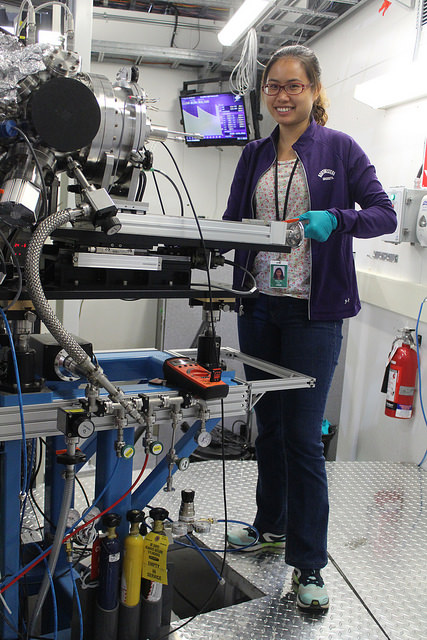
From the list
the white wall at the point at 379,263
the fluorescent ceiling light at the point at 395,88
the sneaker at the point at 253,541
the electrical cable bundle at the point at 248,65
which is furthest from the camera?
the electrical cable bundle at the point at 248,65

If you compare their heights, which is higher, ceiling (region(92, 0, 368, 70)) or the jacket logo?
ceiling (region(92, 0, 368, 70))

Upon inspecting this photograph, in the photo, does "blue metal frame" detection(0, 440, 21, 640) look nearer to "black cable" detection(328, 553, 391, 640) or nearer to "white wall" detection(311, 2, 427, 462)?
"black cable" detection(328, 553, 391, 640)

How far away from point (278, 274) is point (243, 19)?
7.75ft

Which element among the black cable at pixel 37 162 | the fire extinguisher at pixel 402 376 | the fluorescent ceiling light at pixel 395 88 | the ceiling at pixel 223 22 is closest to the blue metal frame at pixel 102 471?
the black cable at pixel 37 162

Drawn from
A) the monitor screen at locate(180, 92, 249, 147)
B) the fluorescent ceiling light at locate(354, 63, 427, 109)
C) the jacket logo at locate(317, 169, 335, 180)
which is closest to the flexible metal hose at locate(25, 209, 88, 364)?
the jacket logo at locate(317, 169, 335, 180)

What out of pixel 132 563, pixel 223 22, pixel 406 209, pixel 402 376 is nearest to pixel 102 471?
pixel 132 563

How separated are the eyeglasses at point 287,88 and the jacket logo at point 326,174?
8.8 inches

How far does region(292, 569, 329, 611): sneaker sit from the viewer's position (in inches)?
64.8

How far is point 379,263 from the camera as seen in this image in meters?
3.11

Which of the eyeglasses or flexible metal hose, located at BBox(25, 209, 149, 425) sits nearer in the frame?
flexible metal hose, located at BBox(25, 209, 149, 425)

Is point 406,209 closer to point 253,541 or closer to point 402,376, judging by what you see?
point 402,376

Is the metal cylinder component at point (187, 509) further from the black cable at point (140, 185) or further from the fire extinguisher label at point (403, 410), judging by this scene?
the fire extinguisher label at point (403, 410)

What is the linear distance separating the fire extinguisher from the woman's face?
142 cm

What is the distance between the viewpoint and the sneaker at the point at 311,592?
165cm
